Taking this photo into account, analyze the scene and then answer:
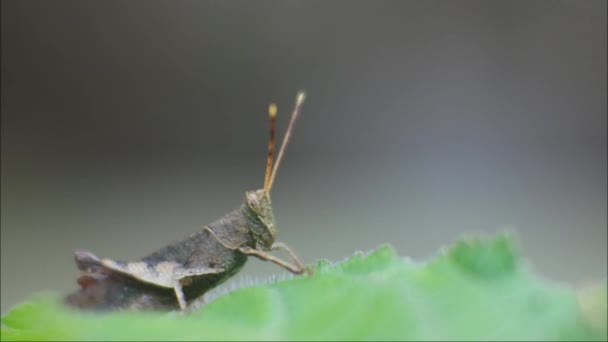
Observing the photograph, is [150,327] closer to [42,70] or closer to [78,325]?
[78,325]

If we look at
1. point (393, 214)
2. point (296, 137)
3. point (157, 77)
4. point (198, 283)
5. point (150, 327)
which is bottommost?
point (150, 327)

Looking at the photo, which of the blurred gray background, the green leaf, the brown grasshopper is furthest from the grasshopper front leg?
the blurred gray background

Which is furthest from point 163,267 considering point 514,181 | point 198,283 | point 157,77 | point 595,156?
point 595,156

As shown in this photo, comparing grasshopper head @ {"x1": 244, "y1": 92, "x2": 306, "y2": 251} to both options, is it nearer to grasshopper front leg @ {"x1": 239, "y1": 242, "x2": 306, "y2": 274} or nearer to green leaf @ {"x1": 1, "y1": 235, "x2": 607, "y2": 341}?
grasshopper front leg @ {"x1": 239, "y1": 242, "x2": 306, "y2": 274}

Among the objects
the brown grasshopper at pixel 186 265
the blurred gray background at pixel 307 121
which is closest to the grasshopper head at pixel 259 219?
the brown grasshopper at pixel 186 265

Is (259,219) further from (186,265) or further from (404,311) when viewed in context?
(404,311)

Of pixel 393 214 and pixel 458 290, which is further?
pixel 393 214

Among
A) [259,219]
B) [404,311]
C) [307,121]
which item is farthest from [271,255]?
[307,121]
